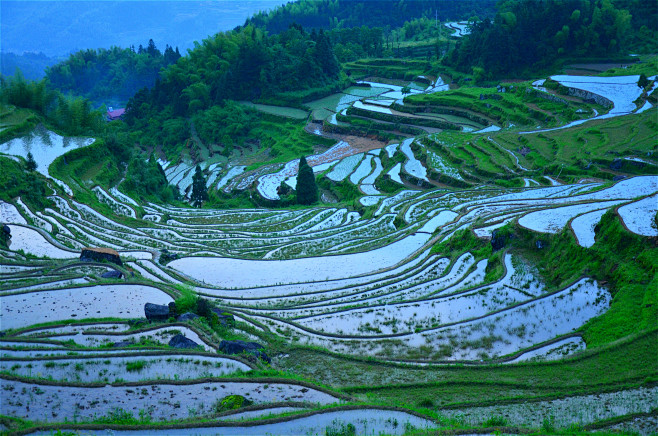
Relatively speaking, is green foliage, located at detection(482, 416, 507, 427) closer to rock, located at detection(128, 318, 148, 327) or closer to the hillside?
the hillside

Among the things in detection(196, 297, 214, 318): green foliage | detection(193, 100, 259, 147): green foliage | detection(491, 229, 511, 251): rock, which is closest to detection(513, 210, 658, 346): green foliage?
detection(491, 229, 511, 251): rock

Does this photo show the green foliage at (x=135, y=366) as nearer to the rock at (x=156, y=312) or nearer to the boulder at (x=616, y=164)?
the rock at (x=156, y=312)

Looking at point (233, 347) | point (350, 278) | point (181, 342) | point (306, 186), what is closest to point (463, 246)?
point (350, 278)

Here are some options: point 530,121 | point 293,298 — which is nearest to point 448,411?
point 293,298

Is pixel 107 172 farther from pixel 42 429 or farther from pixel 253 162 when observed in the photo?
pixel 42 429

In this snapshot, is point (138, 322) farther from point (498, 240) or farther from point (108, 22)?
point (108, 22)
